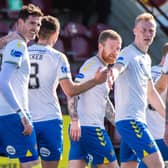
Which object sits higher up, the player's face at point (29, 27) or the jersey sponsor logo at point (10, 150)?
the player's face at point (29, 27)

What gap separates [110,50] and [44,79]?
0.78 metres

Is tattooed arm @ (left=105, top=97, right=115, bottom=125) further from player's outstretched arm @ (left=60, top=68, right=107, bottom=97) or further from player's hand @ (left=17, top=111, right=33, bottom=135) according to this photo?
player's hand @ (left=17, top=111, right=33, bottom=135)

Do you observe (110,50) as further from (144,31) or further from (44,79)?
(44,79)

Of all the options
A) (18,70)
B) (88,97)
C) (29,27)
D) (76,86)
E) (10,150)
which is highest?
(29,27)

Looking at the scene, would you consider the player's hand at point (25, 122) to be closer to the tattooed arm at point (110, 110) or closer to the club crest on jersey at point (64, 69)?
the club crest on jersey at point (64, 69)

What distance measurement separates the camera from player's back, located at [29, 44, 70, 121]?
26.3 feet

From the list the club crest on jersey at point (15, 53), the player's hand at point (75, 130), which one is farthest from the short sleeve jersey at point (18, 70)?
the player's hand at point (75, 130)

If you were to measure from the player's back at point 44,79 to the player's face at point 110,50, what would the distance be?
0.50 meters

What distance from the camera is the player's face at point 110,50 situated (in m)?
8.30

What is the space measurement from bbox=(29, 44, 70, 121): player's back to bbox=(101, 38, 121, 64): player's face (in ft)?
1.63

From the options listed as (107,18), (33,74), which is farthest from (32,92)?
(107,18)

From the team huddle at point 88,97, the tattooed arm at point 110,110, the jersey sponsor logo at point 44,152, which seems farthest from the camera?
the tattooed arm at point 110,110

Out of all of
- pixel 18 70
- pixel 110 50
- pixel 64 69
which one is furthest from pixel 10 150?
pixel 110 50

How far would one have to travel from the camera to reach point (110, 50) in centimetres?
834
